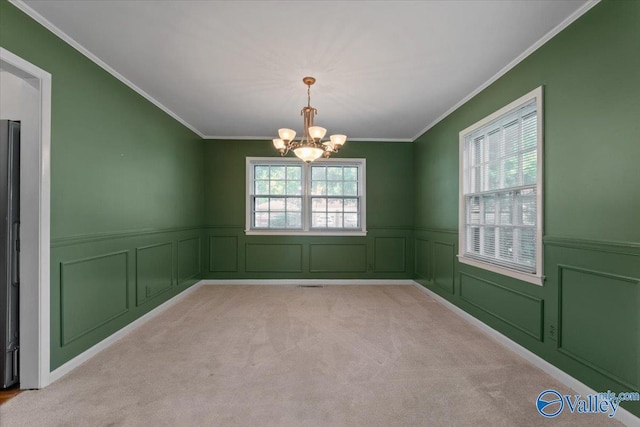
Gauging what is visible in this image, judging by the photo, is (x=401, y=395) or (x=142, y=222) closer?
(x=401, y=395)

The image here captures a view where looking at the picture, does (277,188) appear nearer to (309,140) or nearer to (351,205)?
(351,205)

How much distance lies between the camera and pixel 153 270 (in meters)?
3.77

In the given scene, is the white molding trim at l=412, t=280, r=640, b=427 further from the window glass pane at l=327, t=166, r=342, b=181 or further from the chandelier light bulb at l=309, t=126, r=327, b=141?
the window glass pane at l=327, t=166, r=342, b=181

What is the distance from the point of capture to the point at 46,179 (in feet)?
7.30

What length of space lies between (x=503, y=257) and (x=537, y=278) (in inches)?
23.3

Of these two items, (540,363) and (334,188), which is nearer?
(540,363)

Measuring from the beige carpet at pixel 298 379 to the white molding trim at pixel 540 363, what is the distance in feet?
0.19

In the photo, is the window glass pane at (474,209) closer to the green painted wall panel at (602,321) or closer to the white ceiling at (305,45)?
the white ceiling at (305,45)

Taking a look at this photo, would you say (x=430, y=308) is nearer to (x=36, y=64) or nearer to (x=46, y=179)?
(x=46, y=179)

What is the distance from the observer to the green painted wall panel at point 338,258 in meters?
5.54

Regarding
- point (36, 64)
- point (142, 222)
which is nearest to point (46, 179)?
point (36, 64)

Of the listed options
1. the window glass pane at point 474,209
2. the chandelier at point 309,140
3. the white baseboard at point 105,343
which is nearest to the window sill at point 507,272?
the window glass pane at point 474,209

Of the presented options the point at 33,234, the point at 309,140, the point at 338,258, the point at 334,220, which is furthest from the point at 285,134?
the point at 338,258

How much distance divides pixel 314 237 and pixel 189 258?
6.99 feet
